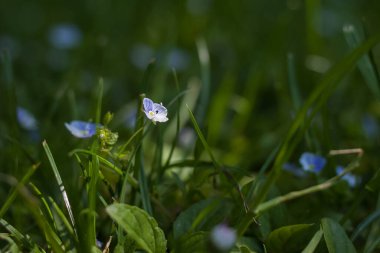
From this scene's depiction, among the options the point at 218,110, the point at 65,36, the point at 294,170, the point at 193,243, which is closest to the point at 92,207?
the point at 193,243

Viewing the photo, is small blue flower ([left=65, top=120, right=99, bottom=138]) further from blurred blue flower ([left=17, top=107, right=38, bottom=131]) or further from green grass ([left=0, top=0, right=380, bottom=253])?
blurred blue flower ([left=17, top=107, right=38, bottom=131])

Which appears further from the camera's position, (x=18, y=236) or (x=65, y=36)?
(x=65, y=36)

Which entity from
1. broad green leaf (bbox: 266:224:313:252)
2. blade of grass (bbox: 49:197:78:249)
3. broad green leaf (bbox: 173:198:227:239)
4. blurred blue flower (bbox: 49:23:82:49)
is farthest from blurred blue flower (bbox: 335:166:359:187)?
blurred blue flower (bbox: 49:23:82:49)

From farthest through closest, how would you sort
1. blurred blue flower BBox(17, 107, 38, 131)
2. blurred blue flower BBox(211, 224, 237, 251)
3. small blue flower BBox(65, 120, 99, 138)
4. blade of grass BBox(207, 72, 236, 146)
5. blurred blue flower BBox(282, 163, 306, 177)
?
blade of grass BBox(207, 72, 236, 146), blurred blue flower BBox(17, 107, 38, 131), blurred blue flower BBox(282, 163, 306, 177), small blue flower BBox(65, 120, 99, 138), blurred blue flower BBox(211, 224, 237, 251)

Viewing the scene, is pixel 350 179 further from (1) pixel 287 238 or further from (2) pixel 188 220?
(2) pixel 188 220

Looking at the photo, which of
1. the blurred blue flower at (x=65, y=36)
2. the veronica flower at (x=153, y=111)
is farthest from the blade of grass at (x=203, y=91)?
the blurred blue flower at (x=65, y=36)

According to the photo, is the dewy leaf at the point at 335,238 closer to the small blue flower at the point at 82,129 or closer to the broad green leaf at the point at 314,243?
the broad green leaf at the point at 314,243

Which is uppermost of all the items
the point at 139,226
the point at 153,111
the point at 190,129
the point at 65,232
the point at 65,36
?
the point at 153,111
